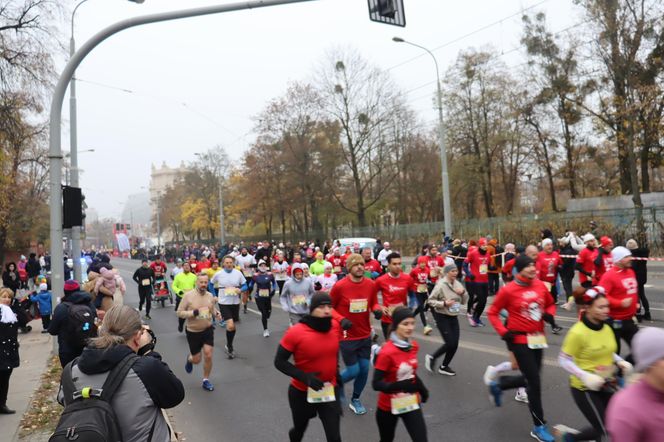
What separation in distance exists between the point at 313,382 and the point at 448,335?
152 inches


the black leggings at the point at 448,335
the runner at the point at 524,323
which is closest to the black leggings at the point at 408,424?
the runner at the point at 524,323

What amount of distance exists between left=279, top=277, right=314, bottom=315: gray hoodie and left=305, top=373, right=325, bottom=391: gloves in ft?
15.8

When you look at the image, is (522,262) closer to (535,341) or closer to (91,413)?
(535,341)

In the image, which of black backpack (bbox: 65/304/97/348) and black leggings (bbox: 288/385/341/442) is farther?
black backpack (bbox: 65/304/97/348)

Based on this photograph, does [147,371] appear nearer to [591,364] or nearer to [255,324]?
[591,364]

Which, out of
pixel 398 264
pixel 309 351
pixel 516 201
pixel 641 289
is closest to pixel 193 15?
pixel 398 264

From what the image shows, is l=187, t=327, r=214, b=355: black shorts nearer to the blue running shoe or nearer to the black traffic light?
the black traffic light

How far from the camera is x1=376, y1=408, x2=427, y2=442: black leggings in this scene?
443 centimetres

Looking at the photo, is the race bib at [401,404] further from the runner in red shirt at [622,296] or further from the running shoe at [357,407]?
the runner in red shirt at [622,296]

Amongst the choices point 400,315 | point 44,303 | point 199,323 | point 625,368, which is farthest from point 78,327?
point 44,303

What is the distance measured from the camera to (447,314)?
7.92 metres

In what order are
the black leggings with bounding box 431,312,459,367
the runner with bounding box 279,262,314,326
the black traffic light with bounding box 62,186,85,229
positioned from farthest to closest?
the runner with bounding box 279,262,314,326 → the black traffic light with bounding box 62,186,85,229 → the black leggings with bounding box 431,312,459,367


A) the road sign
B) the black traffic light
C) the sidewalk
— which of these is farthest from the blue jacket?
the road sign

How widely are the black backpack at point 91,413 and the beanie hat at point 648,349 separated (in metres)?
2.63
